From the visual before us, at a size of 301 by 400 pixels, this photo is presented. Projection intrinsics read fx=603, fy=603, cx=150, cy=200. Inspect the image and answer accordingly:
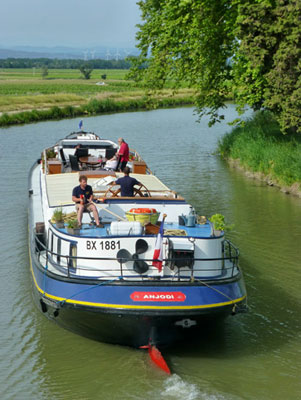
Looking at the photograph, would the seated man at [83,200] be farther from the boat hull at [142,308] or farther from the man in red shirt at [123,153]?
the man in red shirt at [123,153]

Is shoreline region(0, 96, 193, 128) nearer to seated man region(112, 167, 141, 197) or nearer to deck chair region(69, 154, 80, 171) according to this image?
deck chair region(69, 154, 80, 171)

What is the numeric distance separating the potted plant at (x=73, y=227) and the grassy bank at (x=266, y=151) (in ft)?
45.0

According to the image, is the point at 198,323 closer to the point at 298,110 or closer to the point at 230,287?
the point at 230,287

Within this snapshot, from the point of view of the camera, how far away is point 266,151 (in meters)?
27.3

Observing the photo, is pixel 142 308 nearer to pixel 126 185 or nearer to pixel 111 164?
pixel 126 185

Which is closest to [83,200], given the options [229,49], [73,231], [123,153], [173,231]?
[73,231]

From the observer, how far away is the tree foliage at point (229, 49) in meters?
23.5

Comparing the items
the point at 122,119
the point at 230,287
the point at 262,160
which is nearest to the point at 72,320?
the point at 230,287

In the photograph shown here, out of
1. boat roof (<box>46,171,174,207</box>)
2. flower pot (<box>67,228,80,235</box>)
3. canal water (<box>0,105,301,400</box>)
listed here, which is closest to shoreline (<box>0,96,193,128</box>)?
canal water (<box>0,105,301,400</box>)

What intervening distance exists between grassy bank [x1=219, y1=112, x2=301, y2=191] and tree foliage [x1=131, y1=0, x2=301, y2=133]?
1.35 meters

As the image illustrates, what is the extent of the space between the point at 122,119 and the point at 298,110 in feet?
117

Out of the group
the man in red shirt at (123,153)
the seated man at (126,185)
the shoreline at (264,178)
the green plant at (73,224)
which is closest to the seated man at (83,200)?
the green plant at (73,224)

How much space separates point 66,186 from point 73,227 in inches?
163

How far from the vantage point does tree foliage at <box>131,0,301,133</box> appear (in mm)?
23453
